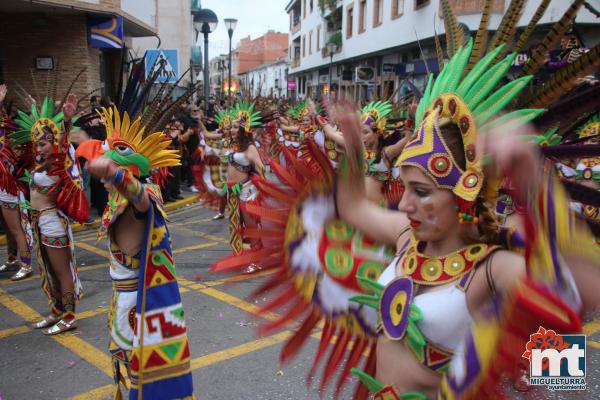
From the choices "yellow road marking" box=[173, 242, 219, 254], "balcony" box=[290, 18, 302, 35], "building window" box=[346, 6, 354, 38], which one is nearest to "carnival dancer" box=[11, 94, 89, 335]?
"yellow road marking" box=[173, 242, 219, 254]

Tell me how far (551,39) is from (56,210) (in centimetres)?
435

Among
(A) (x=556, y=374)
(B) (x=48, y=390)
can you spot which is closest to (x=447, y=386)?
(A) (x=556, y=374)

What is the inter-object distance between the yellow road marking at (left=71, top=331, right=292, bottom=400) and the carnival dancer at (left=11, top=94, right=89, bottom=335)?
1.23m

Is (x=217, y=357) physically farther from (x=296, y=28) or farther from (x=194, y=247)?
(x=296, y=28)

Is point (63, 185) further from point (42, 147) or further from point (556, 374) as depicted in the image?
point (556, 374)

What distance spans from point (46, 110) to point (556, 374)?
4.59m

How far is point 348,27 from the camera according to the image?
94.3 ft

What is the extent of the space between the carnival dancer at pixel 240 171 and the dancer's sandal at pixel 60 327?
2.24 m

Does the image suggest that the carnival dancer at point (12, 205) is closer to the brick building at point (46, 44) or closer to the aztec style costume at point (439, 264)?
the aztec style costume at point (439, 264)

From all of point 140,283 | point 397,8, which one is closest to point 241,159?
point 140,283

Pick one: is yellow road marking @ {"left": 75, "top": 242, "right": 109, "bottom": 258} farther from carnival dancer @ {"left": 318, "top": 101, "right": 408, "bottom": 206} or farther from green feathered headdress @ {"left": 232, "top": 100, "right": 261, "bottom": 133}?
carnival dancer @ {"left": 318, "top": 101, "right": 408, "bottom": 206}

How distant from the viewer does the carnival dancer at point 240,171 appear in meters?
6.54

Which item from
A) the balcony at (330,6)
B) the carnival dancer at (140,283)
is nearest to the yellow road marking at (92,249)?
the carnival dancer at (140,283)

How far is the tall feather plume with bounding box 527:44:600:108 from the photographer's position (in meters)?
1.47
